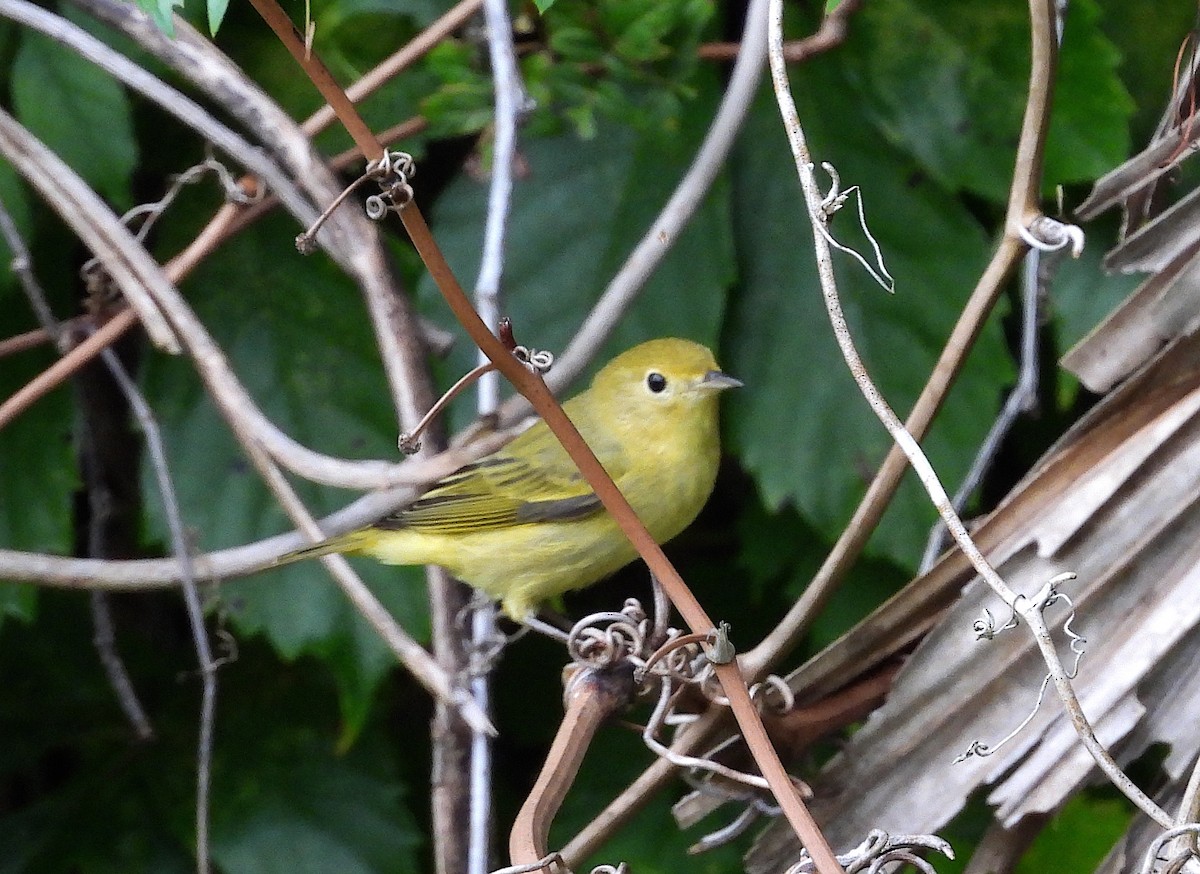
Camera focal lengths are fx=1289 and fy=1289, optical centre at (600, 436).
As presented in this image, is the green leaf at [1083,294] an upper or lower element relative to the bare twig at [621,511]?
upper

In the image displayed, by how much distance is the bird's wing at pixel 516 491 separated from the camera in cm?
278

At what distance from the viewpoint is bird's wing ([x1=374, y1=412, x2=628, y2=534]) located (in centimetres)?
278

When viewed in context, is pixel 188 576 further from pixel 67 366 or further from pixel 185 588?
pixel 67 366

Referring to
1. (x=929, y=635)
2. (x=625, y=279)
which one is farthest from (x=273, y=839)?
(x=929, y=635)

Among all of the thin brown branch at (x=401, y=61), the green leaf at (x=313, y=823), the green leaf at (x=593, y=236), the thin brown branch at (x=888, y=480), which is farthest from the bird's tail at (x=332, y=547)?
the thin brown branch at (x=888, y=480)

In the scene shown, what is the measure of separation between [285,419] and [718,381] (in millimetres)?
862

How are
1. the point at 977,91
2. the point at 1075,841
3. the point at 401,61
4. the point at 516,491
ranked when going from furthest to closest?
1. the point at 516,491
2. the point at 977,91
3. the point at 401,61
4. the point at 1075,841

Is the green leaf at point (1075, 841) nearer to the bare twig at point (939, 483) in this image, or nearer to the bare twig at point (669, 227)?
the bare twig at point (939, 483)

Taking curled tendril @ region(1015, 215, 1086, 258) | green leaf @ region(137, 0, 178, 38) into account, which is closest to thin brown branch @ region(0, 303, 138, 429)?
green leaf @ region(137, 0, 178, 38)

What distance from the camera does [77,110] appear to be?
2342mm

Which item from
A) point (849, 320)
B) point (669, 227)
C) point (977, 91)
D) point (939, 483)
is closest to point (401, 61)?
point (669, 227)

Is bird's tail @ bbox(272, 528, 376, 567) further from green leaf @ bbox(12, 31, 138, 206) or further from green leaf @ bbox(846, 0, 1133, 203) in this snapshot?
green leaf @ bbox(846, 0, 1133, 203)

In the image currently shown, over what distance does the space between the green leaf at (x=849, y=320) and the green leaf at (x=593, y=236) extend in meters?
0.12

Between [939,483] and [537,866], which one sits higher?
[939,483]
